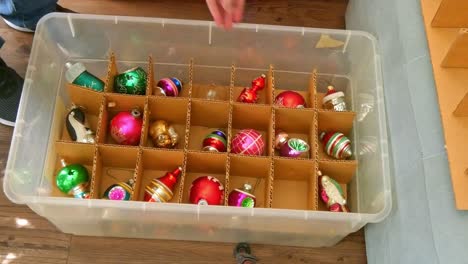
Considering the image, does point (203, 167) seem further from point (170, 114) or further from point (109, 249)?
point (109, 249)

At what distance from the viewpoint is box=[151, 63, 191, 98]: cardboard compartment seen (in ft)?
4.41

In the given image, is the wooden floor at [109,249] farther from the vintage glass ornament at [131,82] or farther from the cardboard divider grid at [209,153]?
the vintage glass ornament at [131,82]

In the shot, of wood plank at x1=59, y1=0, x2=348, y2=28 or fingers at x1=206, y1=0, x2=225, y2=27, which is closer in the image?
fingers at x1=206, y1=0, x2=225, y2=27

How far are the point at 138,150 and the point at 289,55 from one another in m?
0.46

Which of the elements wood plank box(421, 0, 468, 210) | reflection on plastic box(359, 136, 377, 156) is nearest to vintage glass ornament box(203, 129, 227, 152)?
reflection on plastic box(359, 136, 377, 156)

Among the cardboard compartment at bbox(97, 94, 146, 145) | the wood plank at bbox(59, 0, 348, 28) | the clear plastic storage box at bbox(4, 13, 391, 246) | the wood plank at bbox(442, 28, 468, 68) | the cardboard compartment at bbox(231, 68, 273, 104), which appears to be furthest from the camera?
the wood plank at bbox(59, 0, 348, 28)

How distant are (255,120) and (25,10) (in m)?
0.64

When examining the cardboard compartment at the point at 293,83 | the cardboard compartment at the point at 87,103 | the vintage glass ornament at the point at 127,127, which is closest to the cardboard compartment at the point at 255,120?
the cardboard compartment at the point at 293,83

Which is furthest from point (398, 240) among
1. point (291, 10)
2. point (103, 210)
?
point (291, 10)

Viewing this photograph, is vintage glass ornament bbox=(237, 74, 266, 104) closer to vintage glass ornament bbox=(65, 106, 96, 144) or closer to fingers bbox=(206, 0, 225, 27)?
fingers bbox=(206, 0, 225, 27)

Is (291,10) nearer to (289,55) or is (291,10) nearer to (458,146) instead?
(289,55)

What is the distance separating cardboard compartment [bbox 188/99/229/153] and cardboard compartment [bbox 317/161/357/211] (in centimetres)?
26

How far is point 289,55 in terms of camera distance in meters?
1.33

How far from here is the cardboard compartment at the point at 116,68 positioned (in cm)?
124
